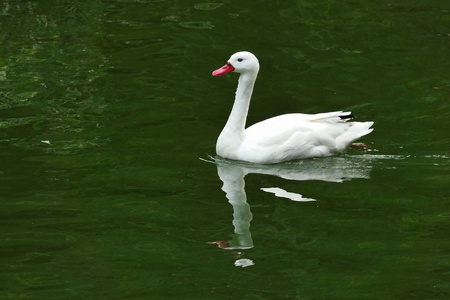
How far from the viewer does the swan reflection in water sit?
11078mm

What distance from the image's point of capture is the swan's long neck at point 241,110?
1223 centimetres

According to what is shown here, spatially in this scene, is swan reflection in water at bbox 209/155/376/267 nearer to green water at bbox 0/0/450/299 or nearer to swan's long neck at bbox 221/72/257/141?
green water at bbox 0/0/450/299

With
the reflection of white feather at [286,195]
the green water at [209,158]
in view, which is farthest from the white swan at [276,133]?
the reflection of white feather at [286,195]

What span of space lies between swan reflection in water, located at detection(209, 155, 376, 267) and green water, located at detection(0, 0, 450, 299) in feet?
0.11

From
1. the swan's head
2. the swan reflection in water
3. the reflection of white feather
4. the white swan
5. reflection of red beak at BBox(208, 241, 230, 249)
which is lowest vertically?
reflection of red beak at BBox(208, 241, 230, 249)

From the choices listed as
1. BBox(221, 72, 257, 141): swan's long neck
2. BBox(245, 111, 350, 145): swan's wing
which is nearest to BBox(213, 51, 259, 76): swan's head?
BBox(221, 72, 257, 141): swan's long neck

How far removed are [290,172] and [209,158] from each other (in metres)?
1.04

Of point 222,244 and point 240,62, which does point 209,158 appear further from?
point 222,244

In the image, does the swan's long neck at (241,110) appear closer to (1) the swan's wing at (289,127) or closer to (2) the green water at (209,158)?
(1) the swan's wing at (289,127)

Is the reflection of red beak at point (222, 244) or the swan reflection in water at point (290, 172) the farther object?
the swan reflection in water at point (290, 172)

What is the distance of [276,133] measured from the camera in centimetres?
1204

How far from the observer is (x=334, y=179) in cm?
1167

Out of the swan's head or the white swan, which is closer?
the white swan

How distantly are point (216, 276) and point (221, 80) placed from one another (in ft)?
22.3
